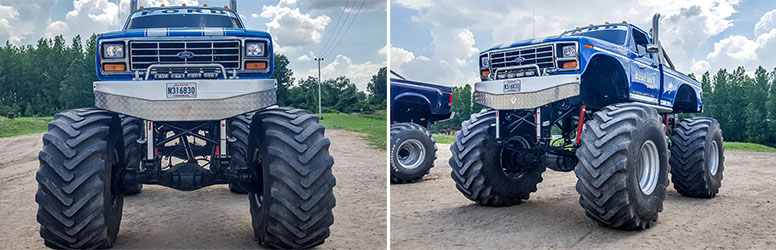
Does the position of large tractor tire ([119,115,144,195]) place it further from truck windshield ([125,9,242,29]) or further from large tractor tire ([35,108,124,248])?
large tractor tire ([35,108,124,248])

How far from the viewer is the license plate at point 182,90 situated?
167 inches

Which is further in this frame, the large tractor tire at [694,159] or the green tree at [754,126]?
the green tree at [754,126]

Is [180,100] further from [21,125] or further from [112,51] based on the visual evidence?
[21,125]

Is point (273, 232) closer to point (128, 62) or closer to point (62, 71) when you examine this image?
point (128, 62)

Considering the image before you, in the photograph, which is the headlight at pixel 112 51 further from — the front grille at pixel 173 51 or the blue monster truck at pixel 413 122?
the blue monster truck at pixel 413 122

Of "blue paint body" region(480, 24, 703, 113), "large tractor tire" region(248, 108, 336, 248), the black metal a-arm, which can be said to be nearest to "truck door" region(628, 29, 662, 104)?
"blue paint body" region(480, 24, 703, 113)

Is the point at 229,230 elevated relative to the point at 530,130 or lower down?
lower down

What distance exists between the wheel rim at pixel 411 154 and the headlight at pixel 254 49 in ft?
13.3

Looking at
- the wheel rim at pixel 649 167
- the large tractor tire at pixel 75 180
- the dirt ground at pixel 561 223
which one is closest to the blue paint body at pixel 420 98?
the dirt ground at pixel 561 223

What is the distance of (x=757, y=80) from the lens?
9.43m

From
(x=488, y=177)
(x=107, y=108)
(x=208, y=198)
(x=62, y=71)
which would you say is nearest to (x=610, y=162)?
(x=488, y=177)

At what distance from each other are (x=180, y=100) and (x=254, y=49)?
746mm

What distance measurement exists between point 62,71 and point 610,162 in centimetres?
651

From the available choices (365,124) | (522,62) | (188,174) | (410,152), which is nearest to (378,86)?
(410,152)
